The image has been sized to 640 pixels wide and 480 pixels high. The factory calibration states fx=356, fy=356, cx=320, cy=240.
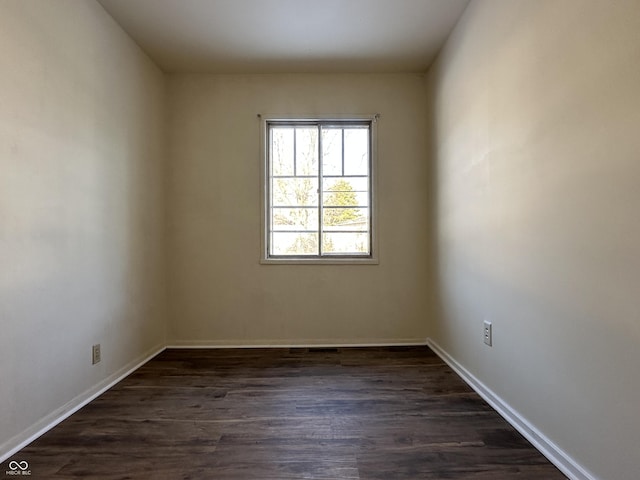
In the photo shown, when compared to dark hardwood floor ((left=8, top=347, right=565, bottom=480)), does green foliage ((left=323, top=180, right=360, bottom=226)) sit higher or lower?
higher

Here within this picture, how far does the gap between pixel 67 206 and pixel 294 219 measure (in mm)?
1787

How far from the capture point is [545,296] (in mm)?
1589

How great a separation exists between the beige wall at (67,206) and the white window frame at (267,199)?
37.7 inches

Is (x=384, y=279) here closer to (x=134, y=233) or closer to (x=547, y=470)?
(x=547, y=470)

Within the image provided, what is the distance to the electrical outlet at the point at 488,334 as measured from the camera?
2090 millimetres

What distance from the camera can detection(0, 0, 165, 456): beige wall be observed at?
1.62 metres

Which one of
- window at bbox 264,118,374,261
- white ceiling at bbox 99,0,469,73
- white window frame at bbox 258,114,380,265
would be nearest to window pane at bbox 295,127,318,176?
window at bbox 264,118,374,261

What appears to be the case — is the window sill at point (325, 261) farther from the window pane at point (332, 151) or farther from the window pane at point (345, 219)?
the window pane at point (332, 151)

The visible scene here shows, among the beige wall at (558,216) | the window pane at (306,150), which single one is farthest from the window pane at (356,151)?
the beige wall at (558,216)

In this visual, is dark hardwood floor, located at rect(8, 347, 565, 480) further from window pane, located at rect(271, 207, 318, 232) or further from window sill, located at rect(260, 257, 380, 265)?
window pane, located at rect(271, 207, 318, 232)

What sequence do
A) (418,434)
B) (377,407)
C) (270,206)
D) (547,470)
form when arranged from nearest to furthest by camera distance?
(547,470) < (418,434) < (377,407) < (270,206)

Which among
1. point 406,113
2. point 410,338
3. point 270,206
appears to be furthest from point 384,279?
point 406,113

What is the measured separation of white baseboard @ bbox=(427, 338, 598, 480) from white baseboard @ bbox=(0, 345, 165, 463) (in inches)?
92.2

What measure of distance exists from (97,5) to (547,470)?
11.4 feet
